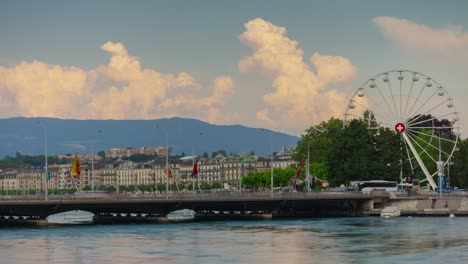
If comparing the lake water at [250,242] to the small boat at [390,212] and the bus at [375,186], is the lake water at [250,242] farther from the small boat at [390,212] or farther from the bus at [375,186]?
the bus at [375,186]

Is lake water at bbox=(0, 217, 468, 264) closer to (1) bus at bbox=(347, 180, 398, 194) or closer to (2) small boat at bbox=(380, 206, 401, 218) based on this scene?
(2) small boat at bbox=(380, 206, 401, 218)

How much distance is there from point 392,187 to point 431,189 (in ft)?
32.0

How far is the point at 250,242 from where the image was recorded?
111 meters

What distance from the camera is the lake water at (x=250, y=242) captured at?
93250 mm

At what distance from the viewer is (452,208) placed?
158m

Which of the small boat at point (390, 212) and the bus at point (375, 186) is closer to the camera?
the small boat at point (390, 212)

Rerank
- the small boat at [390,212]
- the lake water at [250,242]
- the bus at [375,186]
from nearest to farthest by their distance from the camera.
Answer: the lake water at [250,242]
the small boat at [390,212]
the bus at [375,186]

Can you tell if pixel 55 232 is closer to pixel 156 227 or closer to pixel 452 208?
pixel 156 227

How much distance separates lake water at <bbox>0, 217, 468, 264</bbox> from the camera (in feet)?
306

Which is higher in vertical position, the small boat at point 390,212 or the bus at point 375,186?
the bus at point 375,186

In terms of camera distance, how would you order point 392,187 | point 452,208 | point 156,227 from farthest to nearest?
1. point 392,187
2. point 452,208
3. point 156,227

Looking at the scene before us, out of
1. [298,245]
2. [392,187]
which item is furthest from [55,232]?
[392,187]

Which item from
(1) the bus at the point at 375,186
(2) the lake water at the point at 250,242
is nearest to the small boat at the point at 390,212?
(2) the lake water at the point at 250,242

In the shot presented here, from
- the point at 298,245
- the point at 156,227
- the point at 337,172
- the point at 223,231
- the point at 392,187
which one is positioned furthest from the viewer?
the point at 337,172
